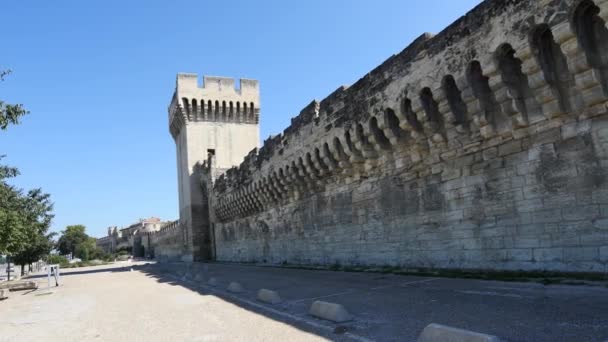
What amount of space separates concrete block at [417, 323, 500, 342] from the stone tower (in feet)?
83.8

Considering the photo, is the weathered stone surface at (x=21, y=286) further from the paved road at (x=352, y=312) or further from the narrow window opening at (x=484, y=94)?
the narrow window opening at (x=484, y=94)

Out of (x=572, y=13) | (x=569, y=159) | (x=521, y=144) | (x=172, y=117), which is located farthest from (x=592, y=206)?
(x=172, y=117)

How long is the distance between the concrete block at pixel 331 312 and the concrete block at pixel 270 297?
166cm

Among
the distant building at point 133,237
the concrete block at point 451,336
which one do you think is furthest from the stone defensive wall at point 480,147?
the distant building at point 133,237

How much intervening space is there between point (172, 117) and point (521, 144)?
2810 centimetres

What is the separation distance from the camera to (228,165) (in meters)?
29.6

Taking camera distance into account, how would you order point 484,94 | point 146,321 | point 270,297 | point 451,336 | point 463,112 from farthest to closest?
point 463,112 < point 484,94 < point 270,297 < point 146,321 < point 451,336

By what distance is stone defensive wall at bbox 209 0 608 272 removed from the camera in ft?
21.4

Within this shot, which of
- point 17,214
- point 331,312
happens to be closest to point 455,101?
point 331,312

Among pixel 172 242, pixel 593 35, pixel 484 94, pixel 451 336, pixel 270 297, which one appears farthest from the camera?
pixel 172 242

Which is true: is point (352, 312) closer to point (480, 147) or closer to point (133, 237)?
point (480, 147)

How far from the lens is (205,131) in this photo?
99.3 feet

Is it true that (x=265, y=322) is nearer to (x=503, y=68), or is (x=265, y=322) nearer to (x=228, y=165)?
(x=503, y=68)

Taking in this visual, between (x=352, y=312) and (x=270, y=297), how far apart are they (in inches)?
79.2
